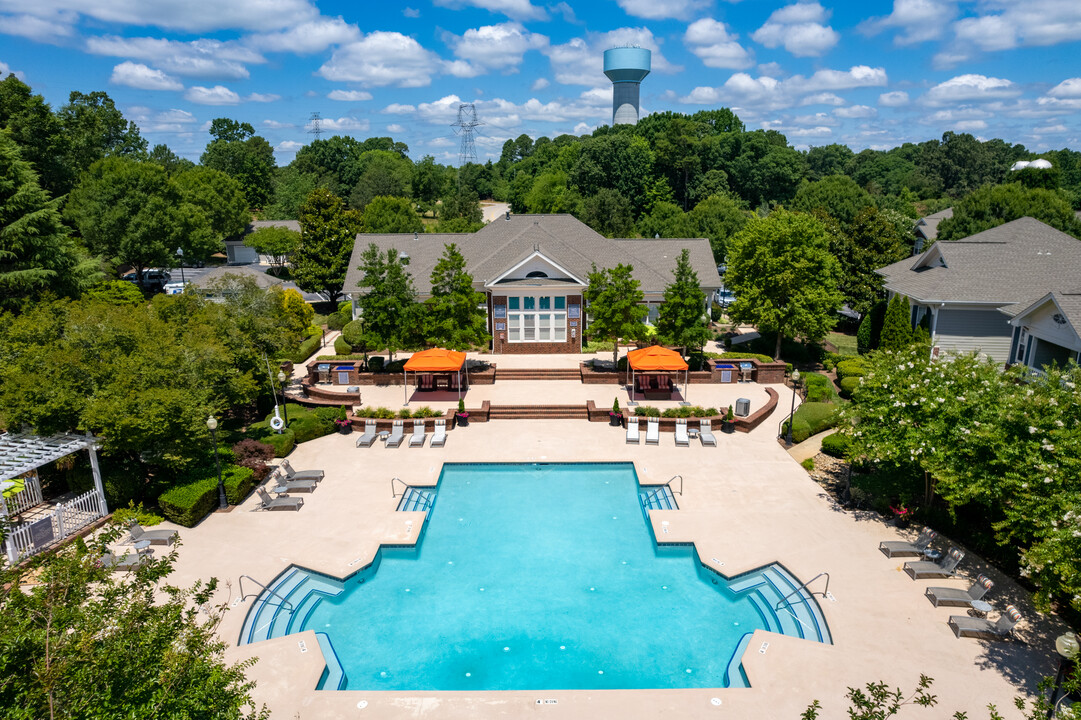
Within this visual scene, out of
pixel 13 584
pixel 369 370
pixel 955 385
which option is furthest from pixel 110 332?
pixel 955 385

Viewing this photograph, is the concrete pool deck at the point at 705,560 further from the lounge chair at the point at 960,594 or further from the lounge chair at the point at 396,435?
the lounge chair at the point at 396,435

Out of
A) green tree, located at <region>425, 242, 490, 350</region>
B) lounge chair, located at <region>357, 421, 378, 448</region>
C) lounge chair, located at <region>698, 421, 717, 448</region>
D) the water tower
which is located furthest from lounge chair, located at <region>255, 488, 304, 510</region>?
the water tower

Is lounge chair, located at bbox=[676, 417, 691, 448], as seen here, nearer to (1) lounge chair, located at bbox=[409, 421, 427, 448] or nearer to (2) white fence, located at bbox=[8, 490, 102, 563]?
(1) lounge chair, located at bbox=[409, 421, 427, 448]

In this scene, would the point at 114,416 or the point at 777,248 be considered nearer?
the point at 114,416

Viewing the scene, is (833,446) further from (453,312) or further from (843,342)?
(843,342)

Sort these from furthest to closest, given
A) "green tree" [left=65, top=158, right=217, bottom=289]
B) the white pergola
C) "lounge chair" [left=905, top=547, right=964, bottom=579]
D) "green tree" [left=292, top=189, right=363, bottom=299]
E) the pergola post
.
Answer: "green tree" [left=65, top=158, right=217, bottom=289], "green tree" [left=292, top=189, right=363, bottom=299], the pergola post, the white pergola, "lounge chair" [left=905, top=547, right=964, bottom=579]

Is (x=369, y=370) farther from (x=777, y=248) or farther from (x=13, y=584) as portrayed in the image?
(x=13, y=584)

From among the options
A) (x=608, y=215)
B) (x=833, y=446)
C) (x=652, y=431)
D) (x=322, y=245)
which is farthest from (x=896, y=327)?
(x=608, y=215)

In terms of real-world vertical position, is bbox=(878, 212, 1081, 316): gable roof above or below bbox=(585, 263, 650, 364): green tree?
above
